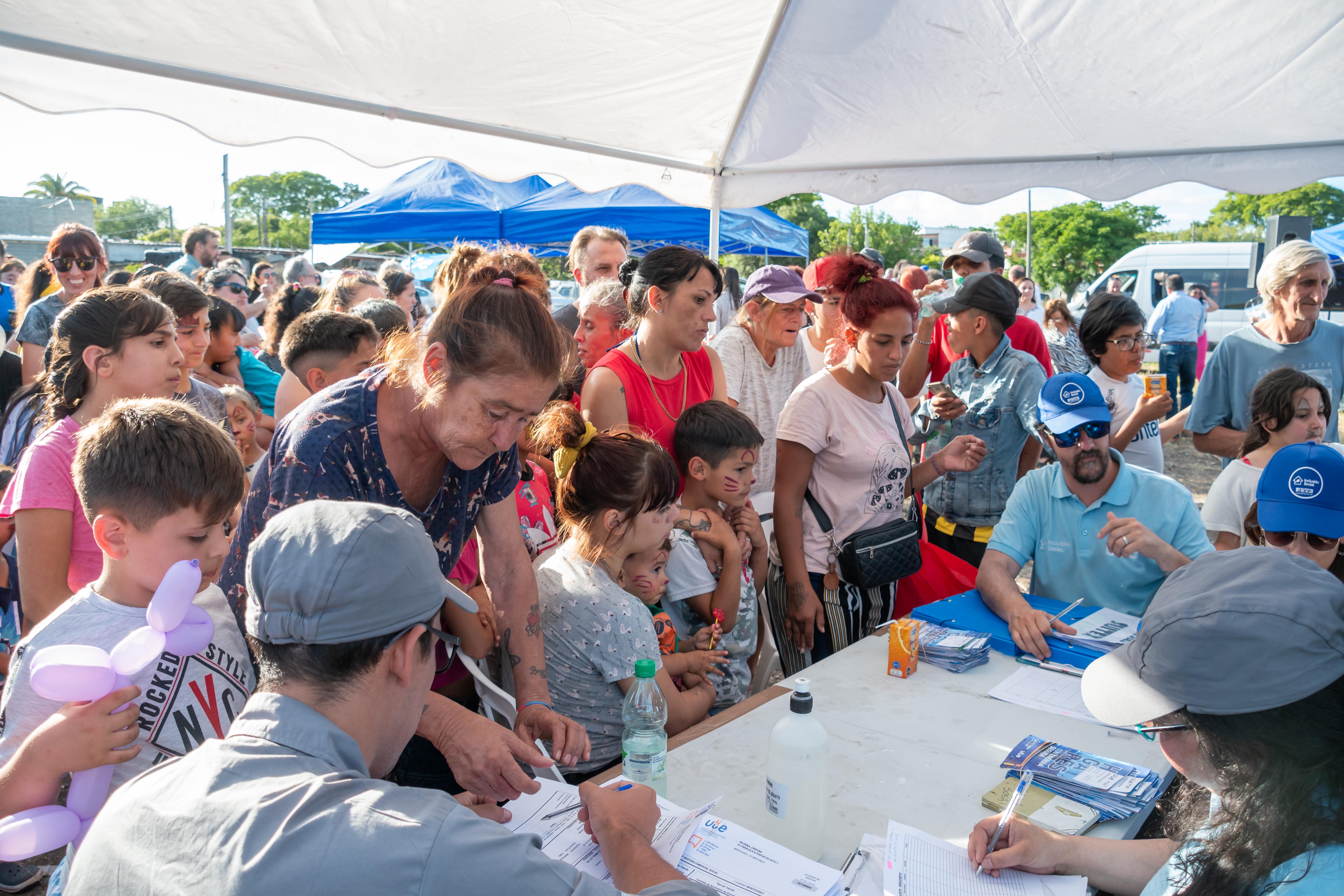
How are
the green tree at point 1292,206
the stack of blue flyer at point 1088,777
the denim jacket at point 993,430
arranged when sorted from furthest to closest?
the green tree at point 1292,206
the denim jacket at point 993,430
the stack of blue flyer at point 1088,777

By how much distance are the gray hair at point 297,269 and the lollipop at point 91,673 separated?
6.26 m

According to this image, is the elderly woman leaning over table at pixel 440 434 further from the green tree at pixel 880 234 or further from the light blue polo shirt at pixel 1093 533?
the green tree at pixel 880 234

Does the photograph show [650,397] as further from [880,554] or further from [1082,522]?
[1082,522]

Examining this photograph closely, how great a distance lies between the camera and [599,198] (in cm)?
915

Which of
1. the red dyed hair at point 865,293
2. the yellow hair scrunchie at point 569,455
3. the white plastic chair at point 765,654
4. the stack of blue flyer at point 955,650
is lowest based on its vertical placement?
the white plastic chair at point 765,654

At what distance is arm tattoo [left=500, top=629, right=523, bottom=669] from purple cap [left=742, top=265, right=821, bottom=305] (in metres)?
2.21

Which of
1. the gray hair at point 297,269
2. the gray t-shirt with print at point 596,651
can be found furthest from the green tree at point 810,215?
the gray t-shirt with print at point 596,651

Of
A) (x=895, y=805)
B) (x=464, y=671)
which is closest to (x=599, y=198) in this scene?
(x=464, y=671)

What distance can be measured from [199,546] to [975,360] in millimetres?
3142

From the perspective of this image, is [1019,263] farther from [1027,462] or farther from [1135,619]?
[1135,619]

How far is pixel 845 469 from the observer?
9.68 feet

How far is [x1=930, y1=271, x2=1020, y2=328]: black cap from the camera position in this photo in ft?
11.6

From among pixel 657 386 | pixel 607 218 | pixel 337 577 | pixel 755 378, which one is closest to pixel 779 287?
pixel 755 378

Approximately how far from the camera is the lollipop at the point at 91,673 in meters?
1.21
